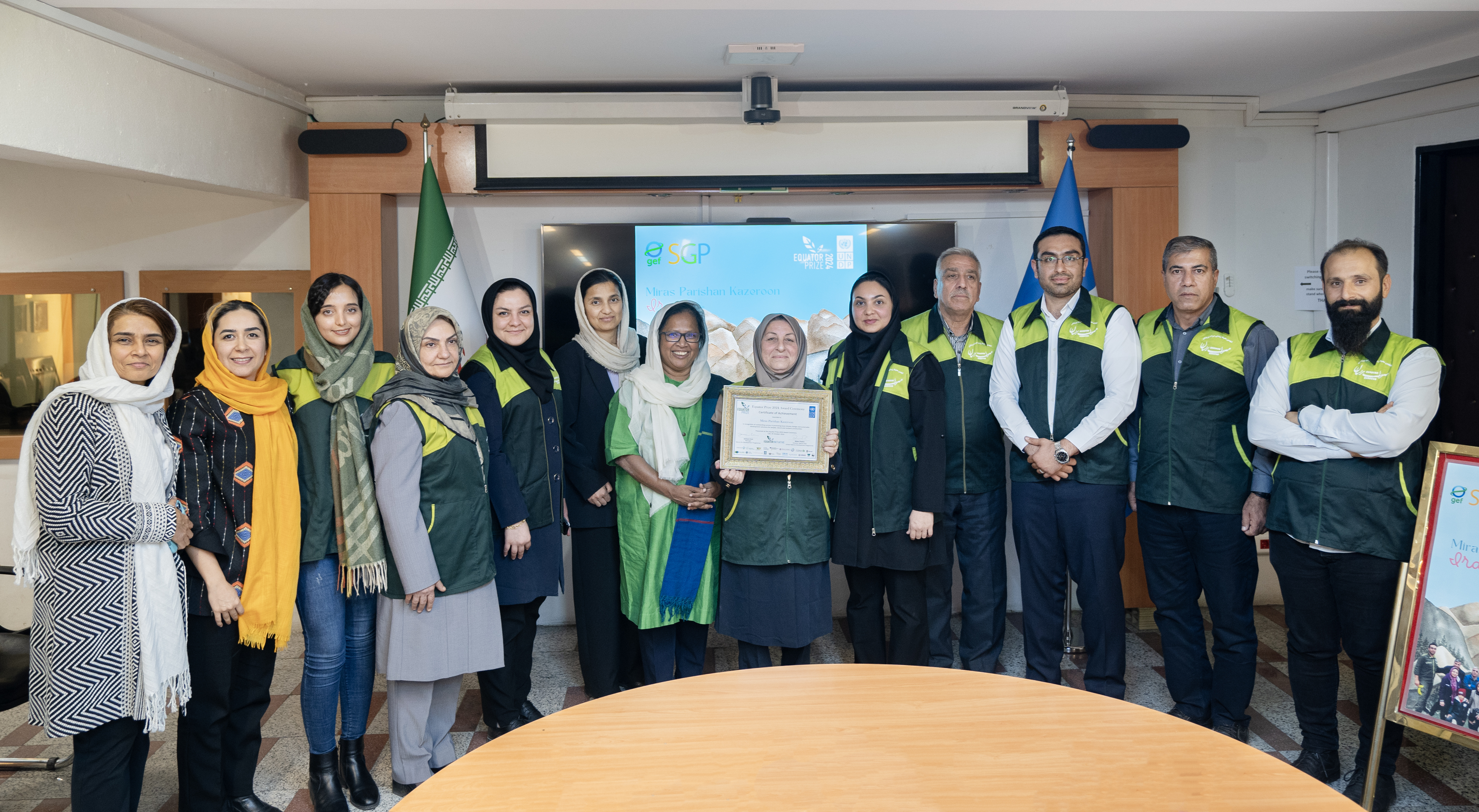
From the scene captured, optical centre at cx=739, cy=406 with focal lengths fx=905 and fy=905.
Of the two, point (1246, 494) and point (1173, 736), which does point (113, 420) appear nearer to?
point (1173, 736)

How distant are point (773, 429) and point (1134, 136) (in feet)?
9.23

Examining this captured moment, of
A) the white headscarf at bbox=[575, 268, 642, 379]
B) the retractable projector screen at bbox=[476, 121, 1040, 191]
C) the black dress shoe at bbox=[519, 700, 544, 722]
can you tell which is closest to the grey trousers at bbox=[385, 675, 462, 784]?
the black dress shoe at bbox=[519, 700, 544, 722]

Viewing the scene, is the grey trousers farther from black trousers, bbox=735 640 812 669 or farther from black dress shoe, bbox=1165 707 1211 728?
black dress shoe, bbox=1165 707 1211 728

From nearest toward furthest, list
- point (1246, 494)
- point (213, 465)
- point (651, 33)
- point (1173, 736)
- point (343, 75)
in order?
point (1173, 736)
point (213, 465)
point (1246, 494)
point (651, 33)
point (343, 75)

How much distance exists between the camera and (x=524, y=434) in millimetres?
3273

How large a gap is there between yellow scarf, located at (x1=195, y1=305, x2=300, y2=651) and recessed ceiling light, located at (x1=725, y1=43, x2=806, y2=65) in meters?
2.24

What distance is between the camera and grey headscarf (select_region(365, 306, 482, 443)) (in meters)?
2.78

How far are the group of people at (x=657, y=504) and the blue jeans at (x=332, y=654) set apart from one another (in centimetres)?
1

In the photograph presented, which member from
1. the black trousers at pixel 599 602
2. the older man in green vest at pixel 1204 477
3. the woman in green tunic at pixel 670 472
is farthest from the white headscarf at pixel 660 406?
the older man in green vest at pixel 1204 477

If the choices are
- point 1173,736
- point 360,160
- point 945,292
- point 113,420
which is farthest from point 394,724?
point 360,160

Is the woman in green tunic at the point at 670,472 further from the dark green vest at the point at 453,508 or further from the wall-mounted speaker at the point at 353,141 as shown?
the wall-mounted speaker at the point at 353,141

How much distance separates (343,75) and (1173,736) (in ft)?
14.1

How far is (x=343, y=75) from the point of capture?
427 centimetres

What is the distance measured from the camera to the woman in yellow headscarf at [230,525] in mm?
2590
